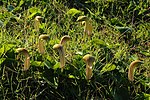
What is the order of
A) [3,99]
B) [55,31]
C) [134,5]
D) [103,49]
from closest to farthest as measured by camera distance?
[3,99]
[103,49]
[55,31]
[134,5]

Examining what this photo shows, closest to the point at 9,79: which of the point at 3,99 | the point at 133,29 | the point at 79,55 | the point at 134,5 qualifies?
the point at 3,99

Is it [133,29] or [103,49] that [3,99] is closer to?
[103,49]

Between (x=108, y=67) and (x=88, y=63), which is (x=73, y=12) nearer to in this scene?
(x=108, y=67)

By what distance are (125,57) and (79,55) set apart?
0.98 feet

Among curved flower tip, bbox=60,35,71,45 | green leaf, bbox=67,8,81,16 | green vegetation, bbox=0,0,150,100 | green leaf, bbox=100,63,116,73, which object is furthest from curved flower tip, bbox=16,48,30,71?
green leaf, bbox=67,8,81,16

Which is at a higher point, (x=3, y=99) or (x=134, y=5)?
(x=134, y=5)

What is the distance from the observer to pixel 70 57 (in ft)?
6.93

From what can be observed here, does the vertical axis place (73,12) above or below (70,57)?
above

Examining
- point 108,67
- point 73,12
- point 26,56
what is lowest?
point 108,67

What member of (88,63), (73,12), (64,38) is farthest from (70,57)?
(73,12)

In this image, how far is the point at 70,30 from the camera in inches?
107

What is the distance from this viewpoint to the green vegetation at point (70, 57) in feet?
6.47

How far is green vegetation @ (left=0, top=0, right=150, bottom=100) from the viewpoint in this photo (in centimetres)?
197

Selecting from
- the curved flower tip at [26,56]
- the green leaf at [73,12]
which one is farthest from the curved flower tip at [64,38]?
the green leaf at [73,12]
